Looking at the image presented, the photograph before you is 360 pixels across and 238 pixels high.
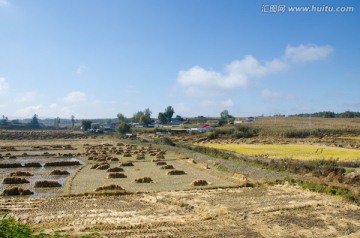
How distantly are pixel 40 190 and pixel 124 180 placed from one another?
7121 millimetres

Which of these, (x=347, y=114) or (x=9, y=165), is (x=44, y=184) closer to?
(x=9, y=165)

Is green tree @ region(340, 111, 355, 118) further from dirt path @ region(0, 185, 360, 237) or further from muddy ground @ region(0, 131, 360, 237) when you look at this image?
dirt path @ region(0, 185, 360, 237)

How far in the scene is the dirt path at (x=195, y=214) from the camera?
16125mm

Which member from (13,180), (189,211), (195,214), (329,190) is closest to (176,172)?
(13,180)

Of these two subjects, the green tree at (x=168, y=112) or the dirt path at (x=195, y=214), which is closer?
the dirt path at (x=195, y=214)

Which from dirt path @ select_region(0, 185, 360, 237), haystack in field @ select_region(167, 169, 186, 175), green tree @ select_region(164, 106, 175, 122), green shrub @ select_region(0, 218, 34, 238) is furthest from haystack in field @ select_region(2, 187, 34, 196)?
green tree @ select_region(164, 106, 175, 122)

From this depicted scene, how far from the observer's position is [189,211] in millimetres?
19891

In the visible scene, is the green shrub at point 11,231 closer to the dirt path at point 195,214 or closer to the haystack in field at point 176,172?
the dirt path at point 195,214

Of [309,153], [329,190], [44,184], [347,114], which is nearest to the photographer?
[329,190]

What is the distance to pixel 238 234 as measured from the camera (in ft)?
51.9

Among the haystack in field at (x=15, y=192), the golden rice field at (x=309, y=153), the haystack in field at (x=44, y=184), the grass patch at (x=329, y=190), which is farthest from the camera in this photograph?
the golden rice field at (x=309, y=153)

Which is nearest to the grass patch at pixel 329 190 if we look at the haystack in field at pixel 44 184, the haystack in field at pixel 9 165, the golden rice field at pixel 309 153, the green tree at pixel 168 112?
the golden rice field at pixel 309 153

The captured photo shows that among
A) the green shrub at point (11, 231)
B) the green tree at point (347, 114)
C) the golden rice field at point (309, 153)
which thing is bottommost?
the golden rice field at point (309, 153)

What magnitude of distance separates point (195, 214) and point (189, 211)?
2.61 feet
